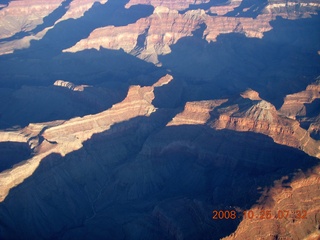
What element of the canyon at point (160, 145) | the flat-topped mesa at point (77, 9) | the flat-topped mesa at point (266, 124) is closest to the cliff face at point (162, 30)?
the canyon at point (160, 145)

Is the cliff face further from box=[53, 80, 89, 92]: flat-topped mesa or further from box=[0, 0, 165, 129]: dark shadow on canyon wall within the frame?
box=[53, 80, 89, 92]: flat-topped mesa

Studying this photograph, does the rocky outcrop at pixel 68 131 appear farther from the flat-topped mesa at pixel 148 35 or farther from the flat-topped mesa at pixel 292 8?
the flat-topped mesa at pixel 292 8

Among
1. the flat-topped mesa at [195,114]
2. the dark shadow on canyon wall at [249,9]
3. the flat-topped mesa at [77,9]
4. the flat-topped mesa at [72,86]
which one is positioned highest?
the flat-topped mesa at [195,114]

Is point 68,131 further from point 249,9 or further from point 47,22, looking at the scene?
point 47,22

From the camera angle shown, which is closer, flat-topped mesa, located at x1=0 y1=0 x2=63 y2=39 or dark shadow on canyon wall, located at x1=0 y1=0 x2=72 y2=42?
dark shadow on canyon wall, located at x1=0 y1=0 x2=72 y2=42

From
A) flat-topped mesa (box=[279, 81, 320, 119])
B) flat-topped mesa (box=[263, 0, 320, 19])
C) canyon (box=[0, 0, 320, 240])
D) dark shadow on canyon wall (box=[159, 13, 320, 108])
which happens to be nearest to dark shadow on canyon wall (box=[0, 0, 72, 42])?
canyon (box=[0, 0, 320, 240])

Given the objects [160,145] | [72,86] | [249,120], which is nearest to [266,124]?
[249,120]
